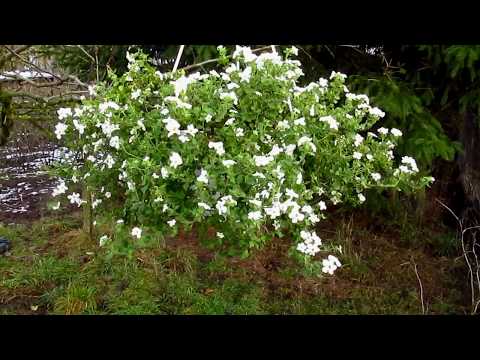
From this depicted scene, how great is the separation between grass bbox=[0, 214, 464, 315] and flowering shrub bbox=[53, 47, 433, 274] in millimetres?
Answer: 1251

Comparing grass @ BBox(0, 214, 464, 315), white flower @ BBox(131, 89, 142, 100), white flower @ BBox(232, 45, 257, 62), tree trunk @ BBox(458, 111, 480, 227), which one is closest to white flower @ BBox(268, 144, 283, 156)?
white flower @ BBox(232, 45, 257, 62)

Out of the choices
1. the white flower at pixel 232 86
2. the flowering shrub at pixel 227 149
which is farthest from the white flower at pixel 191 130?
the white flower at pixel 232 86

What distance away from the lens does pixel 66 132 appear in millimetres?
1950

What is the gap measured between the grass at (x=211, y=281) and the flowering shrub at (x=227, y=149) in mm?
1251

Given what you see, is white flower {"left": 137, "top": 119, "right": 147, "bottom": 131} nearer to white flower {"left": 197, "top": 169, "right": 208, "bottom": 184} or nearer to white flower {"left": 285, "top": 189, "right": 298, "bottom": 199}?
white flower {"left": 197, "top": 169, "right": 208, "bottom": 184}

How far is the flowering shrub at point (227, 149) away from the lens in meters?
1.56

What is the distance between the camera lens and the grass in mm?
3020

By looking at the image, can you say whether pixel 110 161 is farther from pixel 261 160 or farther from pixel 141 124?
pixel 261 160

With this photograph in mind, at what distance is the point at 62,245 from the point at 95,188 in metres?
1.93

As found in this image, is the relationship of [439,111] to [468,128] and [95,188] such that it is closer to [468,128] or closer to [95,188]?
[468,128]

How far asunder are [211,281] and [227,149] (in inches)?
71.2

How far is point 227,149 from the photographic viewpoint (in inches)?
65.2

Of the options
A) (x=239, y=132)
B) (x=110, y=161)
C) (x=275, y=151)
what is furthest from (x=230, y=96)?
(x=110, y=161)
